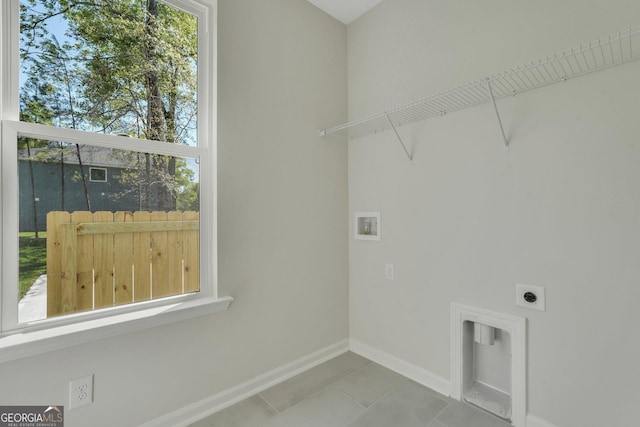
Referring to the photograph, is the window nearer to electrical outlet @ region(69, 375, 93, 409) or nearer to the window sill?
the window sill

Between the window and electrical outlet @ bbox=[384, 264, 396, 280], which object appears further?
electrical outlet @ bbox=[384, 264, 396, 280]

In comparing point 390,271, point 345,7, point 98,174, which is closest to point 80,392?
point 98,174

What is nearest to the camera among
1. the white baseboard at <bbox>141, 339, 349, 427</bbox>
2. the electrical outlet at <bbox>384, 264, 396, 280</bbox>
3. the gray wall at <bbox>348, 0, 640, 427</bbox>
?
the gray wall at <bbox>348, 0, 640, 427</bbox>

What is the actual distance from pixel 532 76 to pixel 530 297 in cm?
112

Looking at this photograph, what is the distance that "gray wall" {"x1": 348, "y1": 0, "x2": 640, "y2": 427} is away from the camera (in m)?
1.26

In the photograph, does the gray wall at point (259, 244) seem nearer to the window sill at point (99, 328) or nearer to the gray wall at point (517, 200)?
the window sill at point (99, 328)

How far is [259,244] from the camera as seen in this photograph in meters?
1.90

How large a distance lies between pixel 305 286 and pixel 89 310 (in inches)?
49.6

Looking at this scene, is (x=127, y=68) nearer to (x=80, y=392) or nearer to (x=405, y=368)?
(x=80, y=392)

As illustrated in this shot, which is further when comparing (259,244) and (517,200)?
(259,244)

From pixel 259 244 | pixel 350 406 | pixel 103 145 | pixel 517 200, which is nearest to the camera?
pixel 103 145

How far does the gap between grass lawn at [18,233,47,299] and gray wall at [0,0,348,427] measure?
32cm

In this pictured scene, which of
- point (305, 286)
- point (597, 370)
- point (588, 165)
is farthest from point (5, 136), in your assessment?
point (597, 370)

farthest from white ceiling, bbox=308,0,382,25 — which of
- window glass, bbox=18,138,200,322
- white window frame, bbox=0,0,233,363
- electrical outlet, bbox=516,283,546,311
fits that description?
electrical outlet, bbox=516,283,546,311
